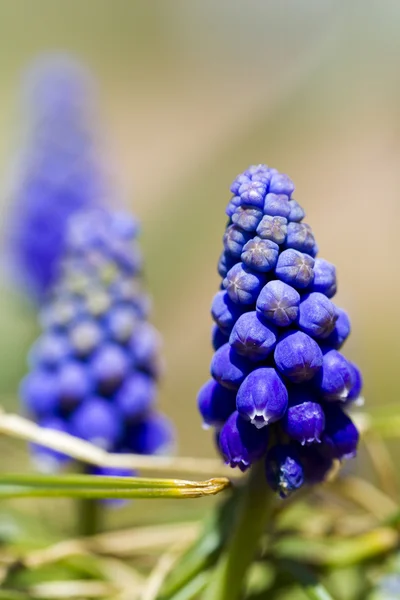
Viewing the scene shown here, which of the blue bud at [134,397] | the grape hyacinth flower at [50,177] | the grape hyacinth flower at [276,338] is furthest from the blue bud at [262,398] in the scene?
the grape hyacinth flower at [50,177]

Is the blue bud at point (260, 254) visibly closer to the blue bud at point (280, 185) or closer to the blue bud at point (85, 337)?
the blue bud at point (280, 185)

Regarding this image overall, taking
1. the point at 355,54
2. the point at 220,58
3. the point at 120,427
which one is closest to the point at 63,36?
the point at 220,58

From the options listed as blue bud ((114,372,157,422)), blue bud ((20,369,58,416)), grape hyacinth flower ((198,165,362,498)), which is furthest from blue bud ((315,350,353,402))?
blue bud ((20,369,58,416))

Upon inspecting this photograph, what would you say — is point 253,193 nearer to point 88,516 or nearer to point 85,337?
point 85,337

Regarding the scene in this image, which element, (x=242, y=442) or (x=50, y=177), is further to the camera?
(x=50, y=177)

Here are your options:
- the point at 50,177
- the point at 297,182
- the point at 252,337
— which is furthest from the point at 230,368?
the point at 50,177

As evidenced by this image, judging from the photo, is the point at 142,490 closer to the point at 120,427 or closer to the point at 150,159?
the point at 120,427

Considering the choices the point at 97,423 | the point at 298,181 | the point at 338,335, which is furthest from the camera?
the point at 298,181
